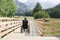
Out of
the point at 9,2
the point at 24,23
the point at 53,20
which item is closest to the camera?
the point at 53,20

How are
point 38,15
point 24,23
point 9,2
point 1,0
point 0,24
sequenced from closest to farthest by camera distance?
point 0,24
point 24,23
point 1,0
point 9,2
point 38,15

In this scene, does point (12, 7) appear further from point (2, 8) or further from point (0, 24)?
point (0, 24)

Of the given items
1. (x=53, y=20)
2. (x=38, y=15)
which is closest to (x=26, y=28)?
(x=53, y=20)

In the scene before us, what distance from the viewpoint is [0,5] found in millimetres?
82375

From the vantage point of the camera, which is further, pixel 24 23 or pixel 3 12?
pixel 3 12

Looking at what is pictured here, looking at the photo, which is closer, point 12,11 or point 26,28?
point 26,28

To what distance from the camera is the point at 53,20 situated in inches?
759

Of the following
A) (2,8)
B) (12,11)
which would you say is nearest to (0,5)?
(2,8)

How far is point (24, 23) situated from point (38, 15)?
15863cm

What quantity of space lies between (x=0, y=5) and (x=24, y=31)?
60.9 m

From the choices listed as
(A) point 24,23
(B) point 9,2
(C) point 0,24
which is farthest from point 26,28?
(B) point 9,2

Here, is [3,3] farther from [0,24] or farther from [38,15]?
[38,15]

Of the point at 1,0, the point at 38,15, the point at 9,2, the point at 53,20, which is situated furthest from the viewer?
the point at 38,15

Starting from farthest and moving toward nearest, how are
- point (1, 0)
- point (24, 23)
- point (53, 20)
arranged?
point (1, 0) < point (24, 23) < point (53, 20)
